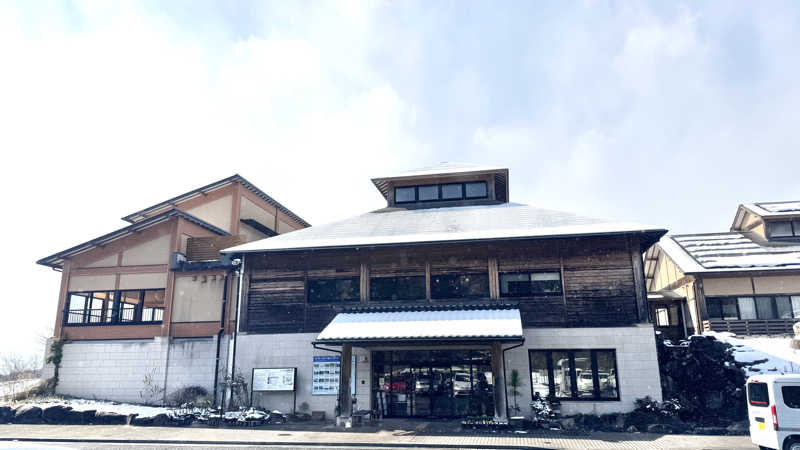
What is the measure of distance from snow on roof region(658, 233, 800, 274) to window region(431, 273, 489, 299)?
1221 centimetres

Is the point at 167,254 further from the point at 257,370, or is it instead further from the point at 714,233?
the point at 714,233

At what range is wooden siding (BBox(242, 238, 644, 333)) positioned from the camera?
62.8 ft

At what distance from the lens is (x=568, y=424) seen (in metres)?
17.4

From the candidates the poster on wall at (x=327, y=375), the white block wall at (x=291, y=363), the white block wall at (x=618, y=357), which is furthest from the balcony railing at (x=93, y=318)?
the white block wall at (x=618, y=357)

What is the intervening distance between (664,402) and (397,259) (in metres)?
11.1

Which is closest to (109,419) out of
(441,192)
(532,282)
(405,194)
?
(405,194)

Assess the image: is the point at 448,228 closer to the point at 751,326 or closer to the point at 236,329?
the point at 236,329

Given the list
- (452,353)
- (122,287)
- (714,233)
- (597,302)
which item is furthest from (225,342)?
(714,233)

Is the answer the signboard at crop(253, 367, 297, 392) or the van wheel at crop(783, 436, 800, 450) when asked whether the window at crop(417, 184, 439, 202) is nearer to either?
the signboard at crop(253, 367, 297, 392)

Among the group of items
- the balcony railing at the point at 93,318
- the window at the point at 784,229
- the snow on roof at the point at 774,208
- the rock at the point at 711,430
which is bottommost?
the rock at the point at 711,430

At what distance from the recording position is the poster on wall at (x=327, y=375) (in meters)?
19.8

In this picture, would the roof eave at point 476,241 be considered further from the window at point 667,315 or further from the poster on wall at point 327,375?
the window at point 667,315

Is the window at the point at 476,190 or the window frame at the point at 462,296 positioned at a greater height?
the window at the point at 476,190

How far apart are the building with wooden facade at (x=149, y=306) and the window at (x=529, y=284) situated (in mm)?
11988
